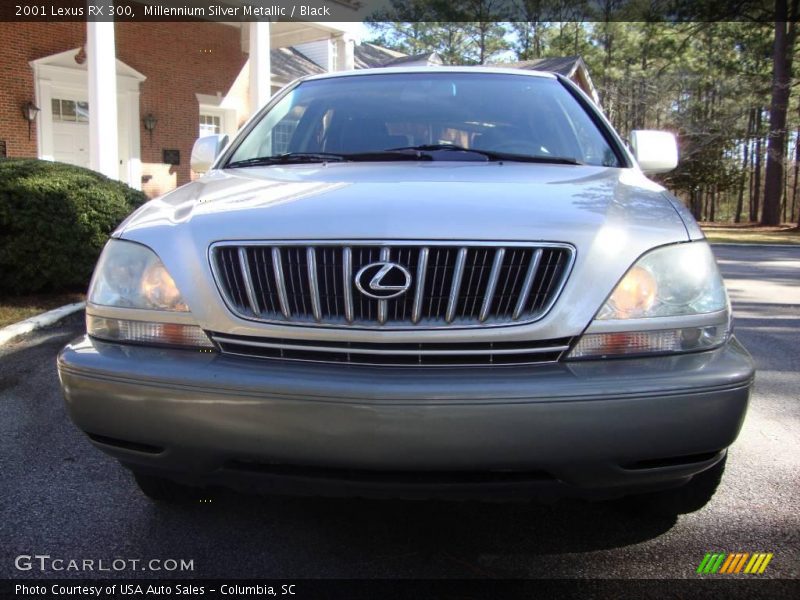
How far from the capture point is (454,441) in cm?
172

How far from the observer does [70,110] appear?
558 inches

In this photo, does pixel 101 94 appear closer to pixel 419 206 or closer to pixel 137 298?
pixel 137 298

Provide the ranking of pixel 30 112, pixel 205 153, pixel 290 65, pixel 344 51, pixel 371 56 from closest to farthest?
1. pixel 205 153
2. pixel 30 112
3. pixel 344 51
4. pixel 290 65
5. pixel 371 56

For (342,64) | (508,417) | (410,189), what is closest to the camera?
(508,417)

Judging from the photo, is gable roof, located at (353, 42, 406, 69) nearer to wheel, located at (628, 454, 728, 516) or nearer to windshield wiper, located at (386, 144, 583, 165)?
windshield wiper, located at (386, 144, 583, 165)

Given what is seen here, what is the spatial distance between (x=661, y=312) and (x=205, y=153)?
7.71 ft

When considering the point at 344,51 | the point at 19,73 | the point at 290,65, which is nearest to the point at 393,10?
the point at 290,65

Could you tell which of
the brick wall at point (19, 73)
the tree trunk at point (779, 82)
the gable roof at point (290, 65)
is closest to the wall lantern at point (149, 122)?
Result: the brick wall at point (19, 73)

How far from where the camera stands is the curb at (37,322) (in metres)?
5.11

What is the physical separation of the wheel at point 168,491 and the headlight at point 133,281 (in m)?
0.65

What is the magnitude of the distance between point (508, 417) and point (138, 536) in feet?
4.58

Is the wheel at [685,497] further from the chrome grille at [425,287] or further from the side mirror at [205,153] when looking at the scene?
the side mirror at [205,153]

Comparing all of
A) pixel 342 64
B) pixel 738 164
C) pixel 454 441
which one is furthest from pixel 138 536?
pixel 738 164

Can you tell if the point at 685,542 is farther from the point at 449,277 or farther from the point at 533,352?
the point at 449,277
